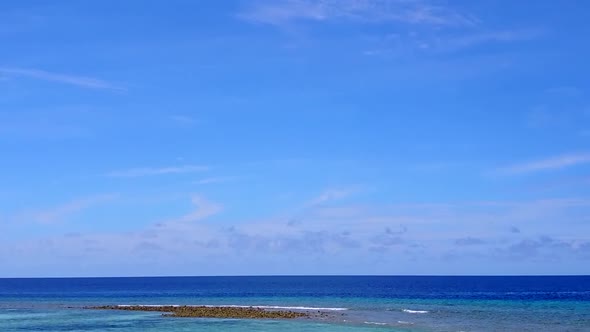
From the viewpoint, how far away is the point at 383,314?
200 ft

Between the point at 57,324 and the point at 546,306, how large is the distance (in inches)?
1928

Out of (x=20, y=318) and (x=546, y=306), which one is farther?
(x=546, y=306)

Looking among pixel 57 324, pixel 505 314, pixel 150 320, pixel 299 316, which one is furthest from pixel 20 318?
pixel 505 314

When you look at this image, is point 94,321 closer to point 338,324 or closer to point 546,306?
point 338,324

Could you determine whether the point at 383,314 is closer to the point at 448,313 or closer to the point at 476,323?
the point at 448,313

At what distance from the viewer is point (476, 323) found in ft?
171

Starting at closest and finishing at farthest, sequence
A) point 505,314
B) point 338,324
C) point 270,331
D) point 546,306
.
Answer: point 270,331, point 338,324, point 505,314, point 546,306

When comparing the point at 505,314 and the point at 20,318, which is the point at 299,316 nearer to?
the point at 505,314

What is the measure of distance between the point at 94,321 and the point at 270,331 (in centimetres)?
1814

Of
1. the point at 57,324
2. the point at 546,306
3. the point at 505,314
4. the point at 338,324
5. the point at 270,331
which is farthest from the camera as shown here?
the point at 546,306

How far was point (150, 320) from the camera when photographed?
5688 cm

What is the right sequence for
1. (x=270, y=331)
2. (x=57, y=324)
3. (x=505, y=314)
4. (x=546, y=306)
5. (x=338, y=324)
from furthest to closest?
(x=546, y=306) < (x=505, y=314) < (x=57, y=324) < (x=338, y=324) < (x=270, y=331)

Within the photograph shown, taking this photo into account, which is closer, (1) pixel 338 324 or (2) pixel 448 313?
(1) pixel 338 324

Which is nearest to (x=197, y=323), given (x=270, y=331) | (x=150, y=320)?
(x=150, y=320)
